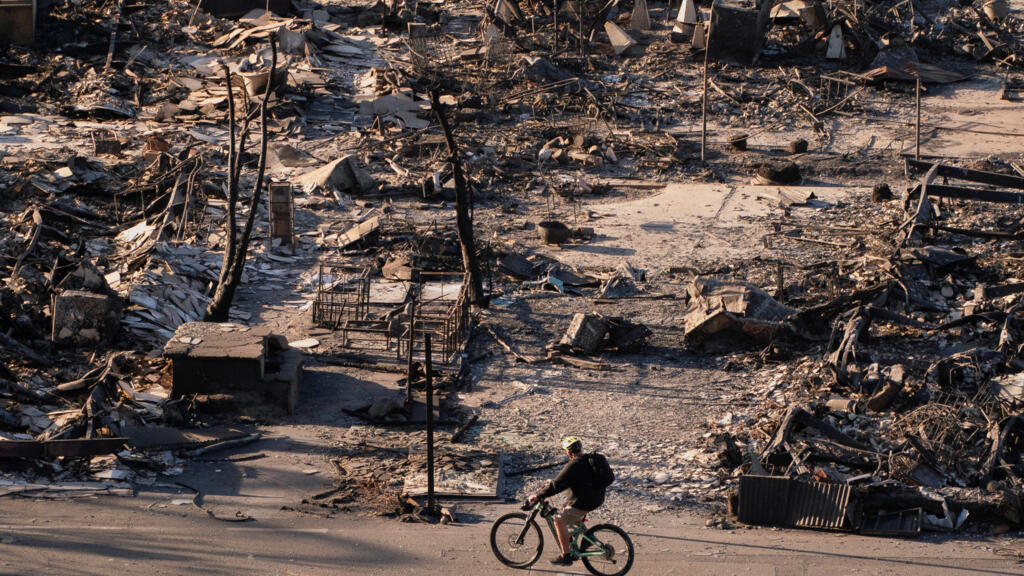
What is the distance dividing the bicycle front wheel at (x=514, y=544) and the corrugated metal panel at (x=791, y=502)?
2.36 m

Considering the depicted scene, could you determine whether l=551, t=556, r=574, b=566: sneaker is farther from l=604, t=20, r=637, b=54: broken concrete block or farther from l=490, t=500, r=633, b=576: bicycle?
l=604, t=20, r=637, b=54: broken concrete block

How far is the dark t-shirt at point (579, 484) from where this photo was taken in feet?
29.1

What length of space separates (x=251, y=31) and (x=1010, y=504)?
2581 centimetres

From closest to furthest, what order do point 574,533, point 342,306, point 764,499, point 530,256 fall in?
point 574,533
point 764,499
point 342,306
point 530,256

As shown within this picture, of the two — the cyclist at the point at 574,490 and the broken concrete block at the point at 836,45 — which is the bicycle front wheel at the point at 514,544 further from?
the broken concrete block at the point at 836,45

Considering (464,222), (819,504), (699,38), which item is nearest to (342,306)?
(464,222)

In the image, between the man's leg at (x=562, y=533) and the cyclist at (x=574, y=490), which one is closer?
the cyclist at (x=574, y=490)

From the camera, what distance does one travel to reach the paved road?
9.41 m

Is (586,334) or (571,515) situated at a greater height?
(571,515)

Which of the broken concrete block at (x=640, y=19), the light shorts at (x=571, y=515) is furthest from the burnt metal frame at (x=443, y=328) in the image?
the broken concrete block at (x=640, y=19)

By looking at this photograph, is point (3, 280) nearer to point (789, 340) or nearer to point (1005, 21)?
point (789, 340)

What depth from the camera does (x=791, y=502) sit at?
1059 centimetres

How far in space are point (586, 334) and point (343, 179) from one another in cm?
857

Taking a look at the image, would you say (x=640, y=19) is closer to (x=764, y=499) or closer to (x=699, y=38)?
(x=699, y=38)
